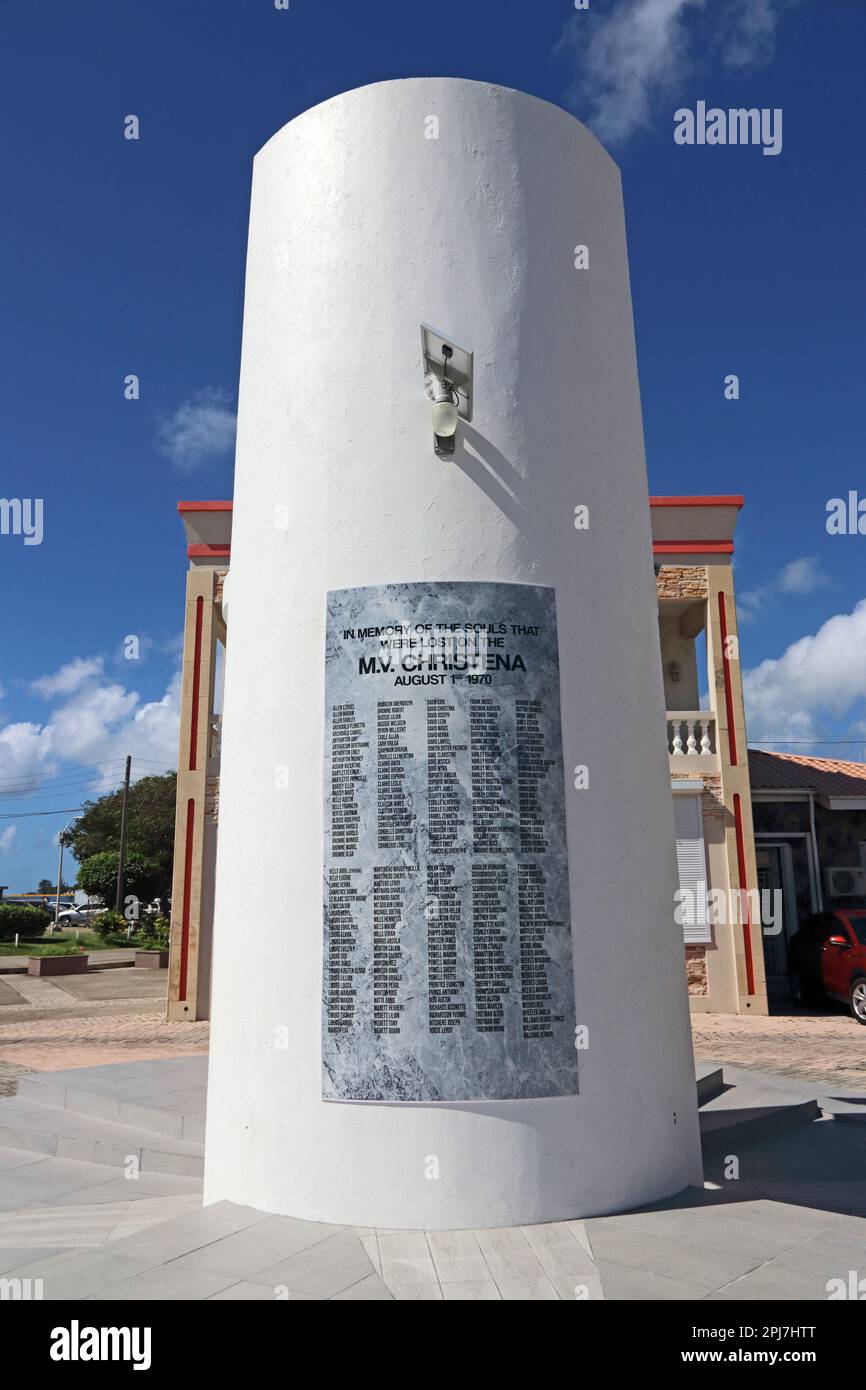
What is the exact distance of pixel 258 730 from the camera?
520 centimetres

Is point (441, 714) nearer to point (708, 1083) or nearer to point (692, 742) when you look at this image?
point (708, 1083)

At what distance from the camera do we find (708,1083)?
25.1 ft

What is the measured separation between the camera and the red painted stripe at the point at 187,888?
14.7m

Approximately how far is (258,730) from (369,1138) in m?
2.09

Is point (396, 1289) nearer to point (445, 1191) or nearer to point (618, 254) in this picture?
point (445, 1191)

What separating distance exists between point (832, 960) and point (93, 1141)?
12.1 meters

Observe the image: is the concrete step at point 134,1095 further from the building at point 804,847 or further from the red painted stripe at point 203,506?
the building at point 804,847

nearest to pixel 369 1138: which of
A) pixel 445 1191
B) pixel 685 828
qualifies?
pixel 445 1191

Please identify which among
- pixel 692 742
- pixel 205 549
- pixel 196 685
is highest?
pixel 205 549

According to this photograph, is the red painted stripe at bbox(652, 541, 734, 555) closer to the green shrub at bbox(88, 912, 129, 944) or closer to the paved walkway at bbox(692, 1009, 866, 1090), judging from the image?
the paved walkway at bbox(692, 1009, 866, 1090)

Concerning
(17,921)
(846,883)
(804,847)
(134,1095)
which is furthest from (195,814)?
(17,921)

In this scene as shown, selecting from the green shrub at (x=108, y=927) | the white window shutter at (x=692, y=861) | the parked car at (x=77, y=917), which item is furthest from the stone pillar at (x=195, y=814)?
the parked car at (x=77, y=917)

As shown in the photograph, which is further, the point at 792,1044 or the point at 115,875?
the point at 115,875

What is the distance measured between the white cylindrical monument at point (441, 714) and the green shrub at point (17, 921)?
2884 cm
